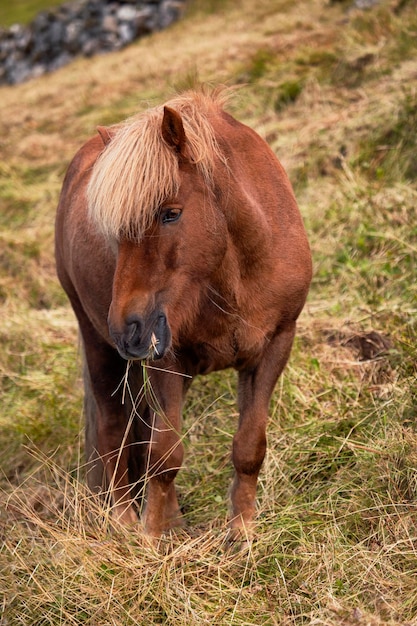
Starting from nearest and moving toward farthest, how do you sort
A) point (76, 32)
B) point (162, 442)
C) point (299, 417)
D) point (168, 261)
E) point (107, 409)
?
point (168, 261) → point (162, 442) → point (107, 409) → point (299, 417) → point (76, 32)

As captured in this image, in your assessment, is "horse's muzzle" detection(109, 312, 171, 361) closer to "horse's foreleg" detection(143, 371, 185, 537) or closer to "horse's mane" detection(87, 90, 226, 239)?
"horse's mane" detection(87, 90, 226, 239)

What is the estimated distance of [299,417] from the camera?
4.42 meters

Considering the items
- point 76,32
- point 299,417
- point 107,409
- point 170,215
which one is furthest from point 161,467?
point 76,32

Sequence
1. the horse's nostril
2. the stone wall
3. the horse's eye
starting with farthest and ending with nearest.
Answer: the stone wall → the horse's eye → the horse's nostril

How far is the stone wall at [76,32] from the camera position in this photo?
2044 centimetres

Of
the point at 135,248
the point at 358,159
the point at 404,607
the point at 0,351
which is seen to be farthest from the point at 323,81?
the point at 404,607

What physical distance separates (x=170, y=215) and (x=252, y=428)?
3.49 feet

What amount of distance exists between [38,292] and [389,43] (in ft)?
14.6

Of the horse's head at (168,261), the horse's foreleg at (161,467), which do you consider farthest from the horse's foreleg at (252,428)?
the horse's head at (168,261)

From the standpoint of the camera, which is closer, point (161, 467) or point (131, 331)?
point (131, 331)

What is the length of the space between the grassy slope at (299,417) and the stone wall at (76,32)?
10.7 meters

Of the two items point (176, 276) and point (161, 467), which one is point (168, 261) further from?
point (161, 467)

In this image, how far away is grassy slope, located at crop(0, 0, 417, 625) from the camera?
310 cm

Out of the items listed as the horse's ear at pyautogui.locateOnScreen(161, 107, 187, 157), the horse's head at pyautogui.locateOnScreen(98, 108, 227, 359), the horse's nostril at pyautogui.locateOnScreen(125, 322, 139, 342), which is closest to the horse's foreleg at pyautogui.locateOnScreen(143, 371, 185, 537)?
the horse's head at pyautogui.locateOnScreen(98, 108, 227, 359)
